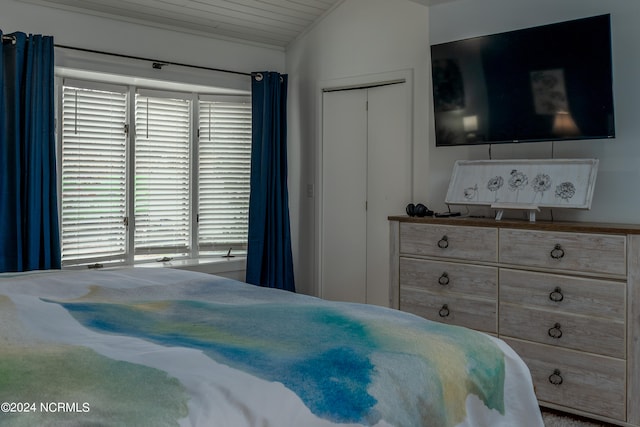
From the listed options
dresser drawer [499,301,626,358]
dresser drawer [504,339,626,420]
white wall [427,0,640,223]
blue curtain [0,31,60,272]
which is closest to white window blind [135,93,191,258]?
blue curtain [0,31,60,272]

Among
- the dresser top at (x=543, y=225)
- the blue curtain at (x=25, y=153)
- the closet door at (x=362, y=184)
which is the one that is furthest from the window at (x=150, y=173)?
the dresser top at (x=543, y=225)

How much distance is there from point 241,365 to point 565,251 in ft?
6.73

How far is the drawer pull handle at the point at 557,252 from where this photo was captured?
Result: 102 inches

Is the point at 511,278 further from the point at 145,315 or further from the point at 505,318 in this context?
the point at 145,315

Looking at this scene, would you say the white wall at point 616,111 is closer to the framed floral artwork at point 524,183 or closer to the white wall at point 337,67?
the framed floral artwork at point 524,183

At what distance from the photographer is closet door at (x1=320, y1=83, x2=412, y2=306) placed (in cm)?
392

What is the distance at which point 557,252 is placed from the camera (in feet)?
8.53

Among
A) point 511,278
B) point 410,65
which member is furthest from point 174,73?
point 511,278

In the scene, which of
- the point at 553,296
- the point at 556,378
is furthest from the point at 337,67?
the point at 556,378

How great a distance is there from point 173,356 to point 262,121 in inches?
132

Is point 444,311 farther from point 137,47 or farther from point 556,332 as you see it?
point 137,47

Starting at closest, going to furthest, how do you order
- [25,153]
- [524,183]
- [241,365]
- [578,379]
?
[241,365] < [578,379] < [524,183] < [25,153]

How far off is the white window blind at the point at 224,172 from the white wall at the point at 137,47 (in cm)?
24

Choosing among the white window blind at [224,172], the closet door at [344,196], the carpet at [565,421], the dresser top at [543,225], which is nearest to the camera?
the dresser top at [543,225]
